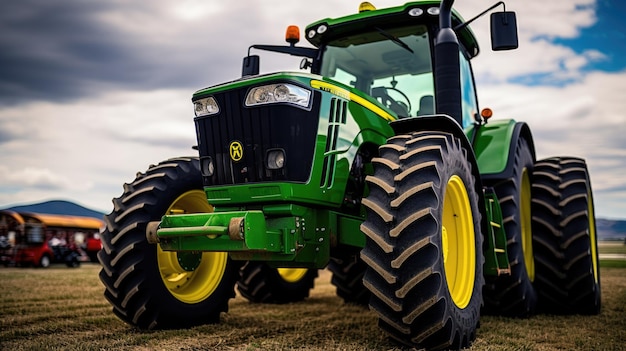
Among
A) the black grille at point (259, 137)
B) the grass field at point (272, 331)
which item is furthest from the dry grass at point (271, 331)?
the black grille at point (259, 137)

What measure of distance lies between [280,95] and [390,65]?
185 cm

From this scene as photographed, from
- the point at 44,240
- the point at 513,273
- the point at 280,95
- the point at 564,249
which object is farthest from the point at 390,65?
the point at 44,240

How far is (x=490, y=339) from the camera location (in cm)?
414

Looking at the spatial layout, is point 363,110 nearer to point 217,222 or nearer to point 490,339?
point 217,222

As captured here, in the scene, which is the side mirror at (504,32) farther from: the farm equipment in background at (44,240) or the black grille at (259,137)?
the farm equipment in background at (44,240)

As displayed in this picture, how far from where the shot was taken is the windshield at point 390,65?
518 cm

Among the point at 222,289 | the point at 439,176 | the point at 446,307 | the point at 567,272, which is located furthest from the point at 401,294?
the point at 567,272

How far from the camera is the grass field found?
386 centimetres

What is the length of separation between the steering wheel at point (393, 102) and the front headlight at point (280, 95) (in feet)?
5.03

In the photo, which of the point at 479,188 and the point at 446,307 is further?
the point at 479,188

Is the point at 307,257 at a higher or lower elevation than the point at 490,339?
higher

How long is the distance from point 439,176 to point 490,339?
1453 mm

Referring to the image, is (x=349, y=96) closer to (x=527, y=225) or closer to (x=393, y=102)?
(x=393, y=102)

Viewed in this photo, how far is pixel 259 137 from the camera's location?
390 centimetres
